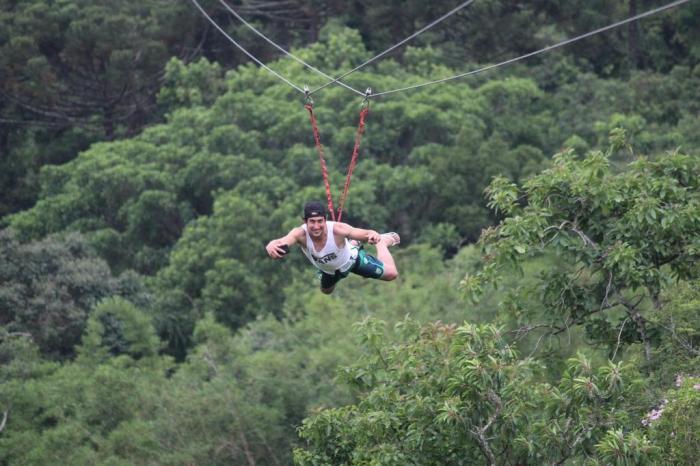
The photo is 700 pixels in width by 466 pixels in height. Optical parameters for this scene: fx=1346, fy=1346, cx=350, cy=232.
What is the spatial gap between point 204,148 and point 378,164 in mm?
3024

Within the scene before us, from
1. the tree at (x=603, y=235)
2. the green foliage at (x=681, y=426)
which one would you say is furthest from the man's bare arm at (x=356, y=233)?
the green foliage at (x=681, y=426)

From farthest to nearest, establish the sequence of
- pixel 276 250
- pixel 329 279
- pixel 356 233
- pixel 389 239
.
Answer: pixel 329 279
pixel 389 239
pixel 356 233
pixel 276 250

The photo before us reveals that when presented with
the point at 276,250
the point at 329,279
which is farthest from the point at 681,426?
the point at 276,250

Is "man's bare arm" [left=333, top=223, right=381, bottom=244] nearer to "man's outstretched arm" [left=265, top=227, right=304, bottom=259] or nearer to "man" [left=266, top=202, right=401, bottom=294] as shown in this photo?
"man" [left=266, top=202, right=401, bottom=294]

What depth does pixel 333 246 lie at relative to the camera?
8.04 meters

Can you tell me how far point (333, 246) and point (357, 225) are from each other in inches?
525

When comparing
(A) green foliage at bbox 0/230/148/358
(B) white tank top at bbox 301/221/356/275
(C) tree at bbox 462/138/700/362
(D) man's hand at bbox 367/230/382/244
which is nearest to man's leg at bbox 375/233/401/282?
(B) white tank top at bbox 301/221/356/275

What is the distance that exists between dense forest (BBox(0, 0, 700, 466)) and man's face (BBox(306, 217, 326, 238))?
54.0 inches

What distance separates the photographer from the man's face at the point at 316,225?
779 cm

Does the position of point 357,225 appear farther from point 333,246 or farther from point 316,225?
point 316,225

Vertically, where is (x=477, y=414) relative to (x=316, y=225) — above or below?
below

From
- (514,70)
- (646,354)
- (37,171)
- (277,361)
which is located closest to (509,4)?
(514,70)

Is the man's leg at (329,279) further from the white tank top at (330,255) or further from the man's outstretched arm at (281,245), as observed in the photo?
the man's outstretched arm at (281,245)

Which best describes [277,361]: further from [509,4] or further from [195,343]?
[509,4]
